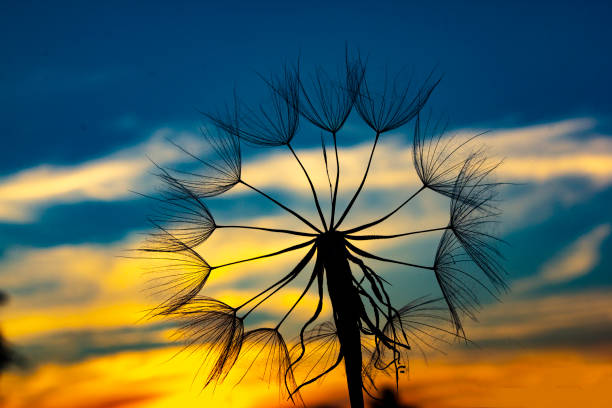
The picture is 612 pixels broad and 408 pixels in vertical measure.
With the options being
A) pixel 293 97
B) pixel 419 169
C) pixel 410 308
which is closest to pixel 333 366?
pixel 410 308

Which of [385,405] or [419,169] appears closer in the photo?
[385,405]

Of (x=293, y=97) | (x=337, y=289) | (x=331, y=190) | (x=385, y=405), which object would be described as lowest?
(x=385, y=405)

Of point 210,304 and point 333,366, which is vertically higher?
point 210,304

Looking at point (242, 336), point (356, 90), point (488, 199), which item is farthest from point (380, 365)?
point (356, 90)

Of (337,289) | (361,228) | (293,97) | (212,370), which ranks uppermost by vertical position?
(293,97)

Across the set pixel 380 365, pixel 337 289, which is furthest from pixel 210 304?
pixel 380 365

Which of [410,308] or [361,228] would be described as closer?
[361,228]

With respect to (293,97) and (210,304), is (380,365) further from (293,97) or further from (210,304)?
(293,97)

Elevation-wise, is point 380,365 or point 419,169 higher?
point 419,169

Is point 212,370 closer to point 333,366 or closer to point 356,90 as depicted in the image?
point 333,366
